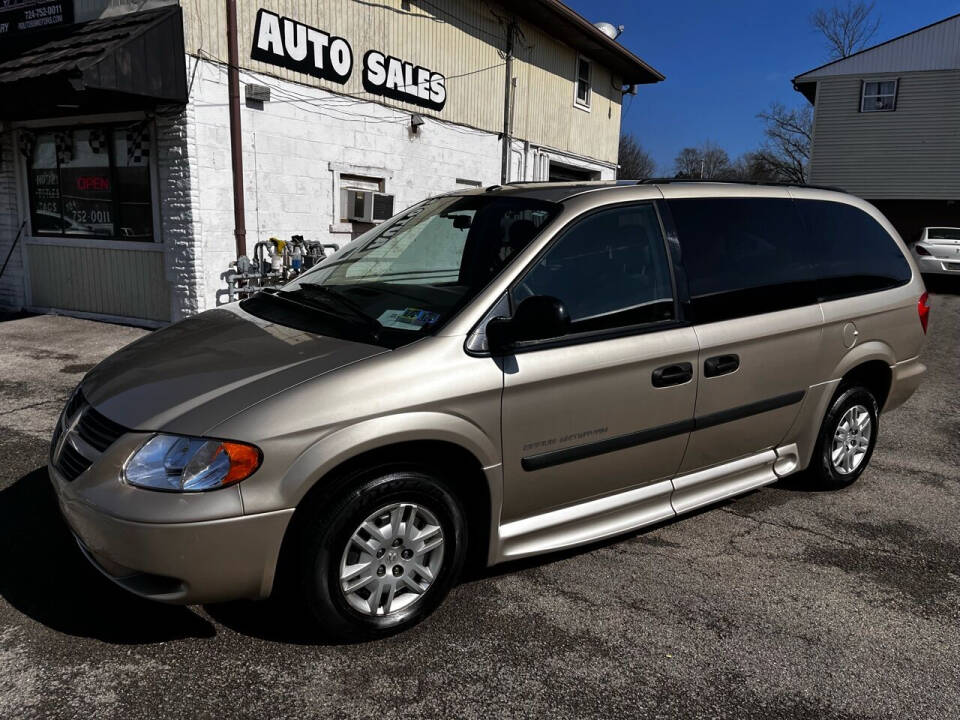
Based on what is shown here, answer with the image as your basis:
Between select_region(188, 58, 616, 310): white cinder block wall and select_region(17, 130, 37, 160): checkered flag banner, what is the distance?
3097 mm

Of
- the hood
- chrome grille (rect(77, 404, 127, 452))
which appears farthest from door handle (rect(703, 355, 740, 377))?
chrome grille (rect(77, 404, 127, 452))

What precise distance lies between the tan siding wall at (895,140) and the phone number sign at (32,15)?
78.8 ft

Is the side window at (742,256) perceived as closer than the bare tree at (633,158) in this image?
Yes

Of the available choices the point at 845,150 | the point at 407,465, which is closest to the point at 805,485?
the point at 407,465

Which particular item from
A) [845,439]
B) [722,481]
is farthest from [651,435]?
[845,439]

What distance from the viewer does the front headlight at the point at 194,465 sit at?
97.3 inches

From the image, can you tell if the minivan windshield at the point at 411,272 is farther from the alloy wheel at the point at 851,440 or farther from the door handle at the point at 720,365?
the alloy wheel at the point at 851,440

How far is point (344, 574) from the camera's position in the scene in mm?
2736

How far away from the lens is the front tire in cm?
267

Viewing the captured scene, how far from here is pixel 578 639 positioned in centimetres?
294

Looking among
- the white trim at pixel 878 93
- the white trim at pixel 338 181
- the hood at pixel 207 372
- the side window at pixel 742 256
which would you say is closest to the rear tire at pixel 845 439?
the side window at pixel 742 256

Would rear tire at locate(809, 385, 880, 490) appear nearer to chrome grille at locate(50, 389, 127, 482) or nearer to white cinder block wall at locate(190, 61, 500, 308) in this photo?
chrome grille at locate(50, 389, 127, 482)

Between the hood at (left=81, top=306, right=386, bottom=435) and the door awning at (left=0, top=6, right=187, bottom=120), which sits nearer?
the hood at (left=81, top=306, right=386, bottom=435)

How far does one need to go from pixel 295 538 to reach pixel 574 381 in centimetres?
128
